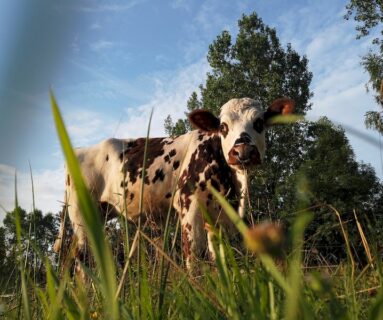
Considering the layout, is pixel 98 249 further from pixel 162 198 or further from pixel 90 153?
pixel 90 153

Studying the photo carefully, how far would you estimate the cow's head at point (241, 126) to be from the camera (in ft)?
14.5

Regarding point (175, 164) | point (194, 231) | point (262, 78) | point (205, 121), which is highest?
point (262, 78)

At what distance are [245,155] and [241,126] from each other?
0.58 m

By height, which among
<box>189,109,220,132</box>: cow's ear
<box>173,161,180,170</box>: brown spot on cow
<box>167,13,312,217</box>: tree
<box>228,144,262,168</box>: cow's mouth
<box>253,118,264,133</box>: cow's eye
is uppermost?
<box>167,13,312,217</box>: tree

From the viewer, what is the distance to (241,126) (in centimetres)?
487

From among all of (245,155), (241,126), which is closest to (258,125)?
(241,126)

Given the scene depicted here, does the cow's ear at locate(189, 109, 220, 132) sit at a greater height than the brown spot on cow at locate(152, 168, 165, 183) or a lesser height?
greater

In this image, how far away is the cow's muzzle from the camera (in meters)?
4.38

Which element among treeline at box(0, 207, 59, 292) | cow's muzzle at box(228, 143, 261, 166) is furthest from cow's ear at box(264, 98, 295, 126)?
treeline at box(0, 207, 59, 292)

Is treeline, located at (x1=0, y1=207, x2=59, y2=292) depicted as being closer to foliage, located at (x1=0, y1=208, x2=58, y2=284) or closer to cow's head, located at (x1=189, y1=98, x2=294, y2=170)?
foliage, located at (x1=0, y1=208, x2=58, y2=284)

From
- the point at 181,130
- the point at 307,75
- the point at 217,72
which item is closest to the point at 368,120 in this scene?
the point at 307,75

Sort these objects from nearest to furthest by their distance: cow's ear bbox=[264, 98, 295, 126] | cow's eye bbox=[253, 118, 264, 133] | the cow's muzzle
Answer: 1. the cow's muzzle
2. cow's eye bbox=[253, 118, 264, 133]
3. cow's ear bbox=[264, 98, 295, 126]

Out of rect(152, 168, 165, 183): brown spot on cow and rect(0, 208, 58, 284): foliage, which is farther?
rect(152, 168, 165, 183): brown spot on cow

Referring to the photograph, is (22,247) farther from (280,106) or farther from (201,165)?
(280,106)
